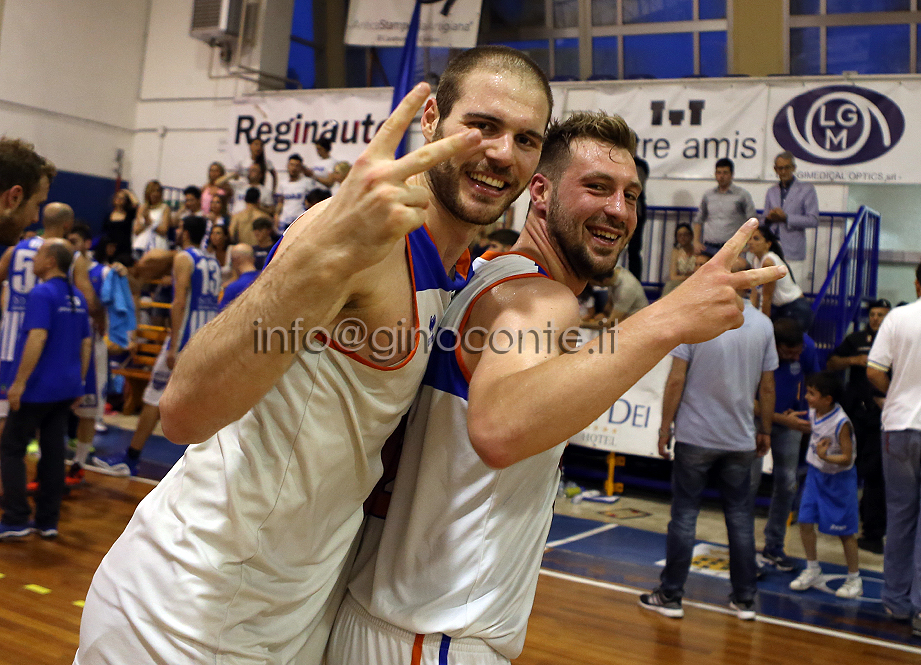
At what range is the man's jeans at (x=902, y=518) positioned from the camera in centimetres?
498

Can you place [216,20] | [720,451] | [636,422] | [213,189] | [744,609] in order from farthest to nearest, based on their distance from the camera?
1. [216,20]
2. [213,189]
3. [636,422]
4. [720,451]
5. [744,609]

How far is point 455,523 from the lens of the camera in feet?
5.53

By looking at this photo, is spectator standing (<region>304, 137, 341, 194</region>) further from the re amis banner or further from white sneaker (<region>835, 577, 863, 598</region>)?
white sneaker (<region>835, 577, 863, 598</region>)

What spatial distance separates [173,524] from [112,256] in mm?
10014

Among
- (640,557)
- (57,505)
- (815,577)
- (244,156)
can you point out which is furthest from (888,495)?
(244,156)

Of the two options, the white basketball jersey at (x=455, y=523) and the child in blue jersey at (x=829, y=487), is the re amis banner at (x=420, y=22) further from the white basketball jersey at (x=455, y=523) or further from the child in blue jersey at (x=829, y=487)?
the white basketball jersey at (x=455, y=523)

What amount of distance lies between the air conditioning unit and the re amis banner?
10.8 feet

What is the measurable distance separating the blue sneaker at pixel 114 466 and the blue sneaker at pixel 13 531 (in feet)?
5.62

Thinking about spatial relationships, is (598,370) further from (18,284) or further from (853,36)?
(853,36)

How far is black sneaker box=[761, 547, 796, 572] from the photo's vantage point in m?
6.00

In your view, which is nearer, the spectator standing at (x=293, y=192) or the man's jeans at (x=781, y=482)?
the man's jeans at (x=781, y=482)

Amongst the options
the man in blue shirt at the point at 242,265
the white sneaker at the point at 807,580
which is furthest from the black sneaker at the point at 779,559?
the man in blue shirt at the point at 242,265

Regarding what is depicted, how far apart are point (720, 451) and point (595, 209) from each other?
3493 millimetres

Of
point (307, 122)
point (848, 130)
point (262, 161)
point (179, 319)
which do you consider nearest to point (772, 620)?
point (179, 319)
